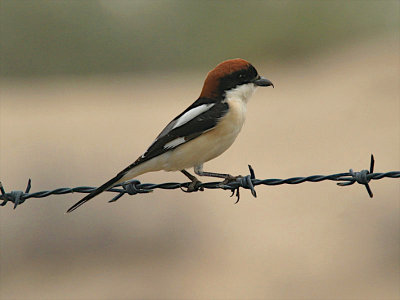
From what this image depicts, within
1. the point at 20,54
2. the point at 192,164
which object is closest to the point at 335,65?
the point at 20,54

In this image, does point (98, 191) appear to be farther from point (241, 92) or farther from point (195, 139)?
point (241, 92)

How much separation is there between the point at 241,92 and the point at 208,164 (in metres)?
10.6

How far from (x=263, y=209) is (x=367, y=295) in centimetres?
351

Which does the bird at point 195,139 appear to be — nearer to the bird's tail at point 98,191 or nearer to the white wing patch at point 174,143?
the white wing patch at point 174,143

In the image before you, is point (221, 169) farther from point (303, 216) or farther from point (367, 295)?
point (367, 295)

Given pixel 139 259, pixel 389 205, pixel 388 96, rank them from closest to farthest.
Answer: pixel 139 259
pixel 389 205
pixel 388 96

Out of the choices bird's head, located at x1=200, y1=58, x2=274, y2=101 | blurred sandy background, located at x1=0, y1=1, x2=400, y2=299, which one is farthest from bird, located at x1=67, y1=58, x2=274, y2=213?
blurred sandy background, located at x1=0, y1=1, x2=400, y2=299

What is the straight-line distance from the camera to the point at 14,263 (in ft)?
43.2

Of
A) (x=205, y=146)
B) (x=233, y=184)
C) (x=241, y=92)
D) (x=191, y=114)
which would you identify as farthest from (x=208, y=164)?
(x=233, y=184)

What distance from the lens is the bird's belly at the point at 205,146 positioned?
6398 mm

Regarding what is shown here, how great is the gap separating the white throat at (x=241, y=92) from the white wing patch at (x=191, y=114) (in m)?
0.23

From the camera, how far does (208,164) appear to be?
17453 mm

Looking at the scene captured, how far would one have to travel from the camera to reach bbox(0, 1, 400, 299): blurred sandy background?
40.7 feet

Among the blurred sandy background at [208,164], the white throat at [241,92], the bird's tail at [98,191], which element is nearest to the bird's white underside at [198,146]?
the white throat at [241,92]
